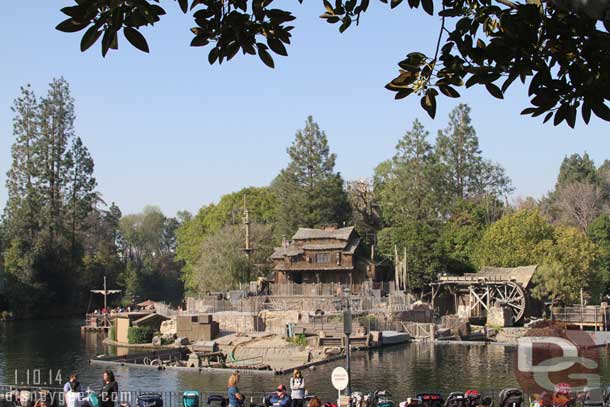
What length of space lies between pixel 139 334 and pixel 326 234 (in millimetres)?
18378

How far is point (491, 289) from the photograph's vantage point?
53219mm

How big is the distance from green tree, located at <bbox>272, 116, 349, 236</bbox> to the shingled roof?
7.14m

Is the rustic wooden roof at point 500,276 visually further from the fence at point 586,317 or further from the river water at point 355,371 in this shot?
the river water at point 355,371

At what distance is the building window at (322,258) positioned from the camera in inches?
2384

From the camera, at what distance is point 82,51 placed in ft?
14.0

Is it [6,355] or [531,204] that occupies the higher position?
[531,204]

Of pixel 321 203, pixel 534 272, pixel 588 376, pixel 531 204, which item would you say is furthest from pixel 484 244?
pixel 588 376

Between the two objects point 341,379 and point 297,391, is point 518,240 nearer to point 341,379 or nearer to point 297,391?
point 297,391

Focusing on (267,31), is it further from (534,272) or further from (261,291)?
(261,291)

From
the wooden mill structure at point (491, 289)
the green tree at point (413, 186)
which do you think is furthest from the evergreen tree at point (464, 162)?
the wooden mill structure at point (491, 289)

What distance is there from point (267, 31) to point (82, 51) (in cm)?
134

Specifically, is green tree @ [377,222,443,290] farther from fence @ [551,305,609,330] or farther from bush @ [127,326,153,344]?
bush @ [127,326,153,344]

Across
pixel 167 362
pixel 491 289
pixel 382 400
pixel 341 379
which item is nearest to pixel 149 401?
pixel 341 379

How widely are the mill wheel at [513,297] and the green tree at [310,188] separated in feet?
66.3
